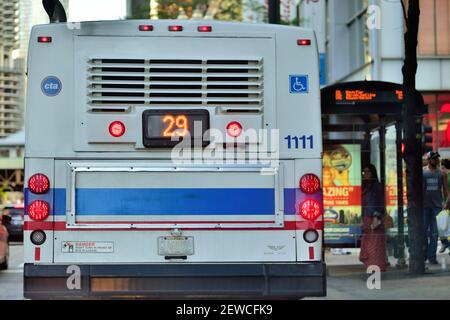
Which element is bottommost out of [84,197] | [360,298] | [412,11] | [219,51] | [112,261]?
[360,298]

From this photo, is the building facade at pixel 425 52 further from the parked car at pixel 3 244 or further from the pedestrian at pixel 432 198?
the parked car at pixel 3 244

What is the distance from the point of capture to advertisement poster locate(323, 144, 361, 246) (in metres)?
14.5

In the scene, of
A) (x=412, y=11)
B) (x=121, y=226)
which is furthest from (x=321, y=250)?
(x=412, y=11)

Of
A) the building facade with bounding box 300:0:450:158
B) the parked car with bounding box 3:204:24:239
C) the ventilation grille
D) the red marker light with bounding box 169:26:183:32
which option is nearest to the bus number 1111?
the ventilation grille

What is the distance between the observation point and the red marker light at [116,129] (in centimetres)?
746

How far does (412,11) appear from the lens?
12.6 metres

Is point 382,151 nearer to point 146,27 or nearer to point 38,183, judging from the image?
point 146,27

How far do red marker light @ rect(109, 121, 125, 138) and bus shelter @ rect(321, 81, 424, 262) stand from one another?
6.30 meters

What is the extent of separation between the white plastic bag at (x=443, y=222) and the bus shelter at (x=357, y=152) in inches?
23.7

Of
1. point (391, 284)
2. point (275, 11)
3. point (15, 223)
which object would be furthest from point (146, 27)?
point (15, 223)

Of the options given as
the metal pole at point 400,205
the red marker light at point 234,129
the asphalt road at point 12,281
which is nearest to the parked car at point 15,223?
the asphalt road at point 12,281

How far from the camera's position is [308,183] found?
752cm

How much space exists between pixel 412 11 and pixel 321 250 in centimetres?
634
